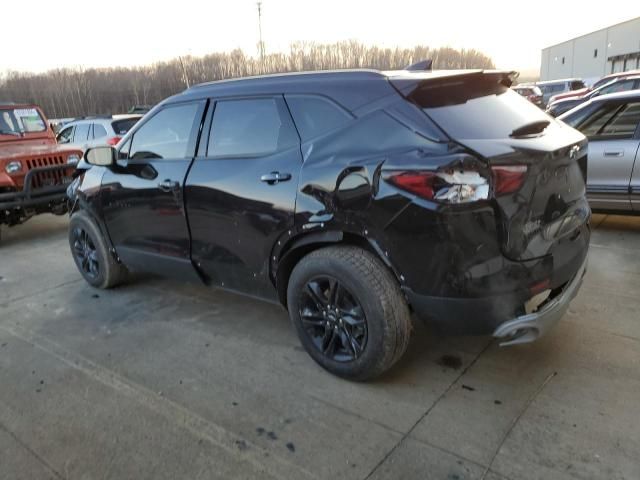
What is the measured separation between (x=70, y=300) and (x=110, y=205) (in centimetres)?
105

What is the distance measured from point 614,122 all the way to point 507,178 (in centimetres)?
417

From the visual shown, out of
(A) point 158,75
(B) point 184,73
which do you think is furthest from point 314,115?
(A) point 158,75

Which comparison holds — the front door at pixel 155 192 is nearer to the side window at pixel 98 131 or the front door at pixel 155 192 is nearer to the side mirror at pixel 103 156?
the side mirror at pixel 103 156

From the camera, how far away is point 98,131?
1110 cm

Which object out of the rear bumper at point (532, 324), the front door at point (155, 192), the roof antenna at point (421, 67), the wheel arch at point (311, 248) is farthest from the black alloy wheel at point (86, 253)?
the rear bumper at point (532, 324)

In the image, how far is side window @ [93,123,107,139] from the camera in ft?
A: 36.0

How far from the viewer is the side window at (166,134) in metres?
3.87

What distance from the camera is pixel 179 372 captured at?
3.41 m

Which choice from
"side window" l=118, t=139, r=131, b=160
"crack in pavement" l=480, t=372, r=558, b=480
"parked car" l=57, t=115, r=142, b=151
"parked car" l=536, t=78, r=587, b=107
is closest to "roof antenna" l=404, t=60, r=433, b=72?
"crack in pavement" l=480, t=372, r=558, b=480

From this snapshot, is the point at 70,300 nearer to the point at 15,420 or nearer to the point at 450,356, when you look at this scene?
the point at 15,420

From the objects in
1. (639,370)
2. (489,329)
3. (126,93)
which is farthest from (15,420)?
(126,93)

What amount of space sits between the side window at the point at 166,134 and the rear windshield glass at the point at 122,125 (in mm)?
7293

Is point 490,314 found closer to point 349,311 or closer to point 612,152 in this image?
point 349,311

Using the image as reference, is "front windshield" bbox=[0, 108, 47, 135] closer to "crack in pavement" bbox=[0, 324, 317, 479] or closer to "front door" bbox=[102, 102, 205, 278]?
"front door" bbox=[102, 102, 205, 278]
